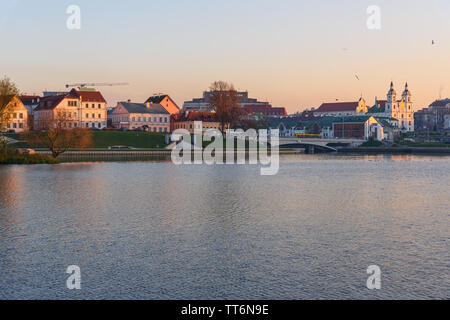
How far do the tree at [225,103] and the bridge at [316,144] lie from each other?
12.9 m

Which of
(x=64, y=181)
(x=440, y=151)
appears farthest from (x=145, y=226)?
(x=440, y=151)

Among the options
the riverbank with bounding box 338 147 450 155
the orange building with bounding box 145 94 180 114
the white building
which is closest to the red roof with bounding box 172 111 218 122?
the orange building with bounding box 145 94 180 114

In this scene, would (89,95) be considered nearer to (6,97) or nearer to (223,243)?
(6,97)

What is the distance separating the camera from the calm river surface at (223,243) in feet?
49.2

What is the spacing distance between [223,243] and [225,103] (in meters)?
106

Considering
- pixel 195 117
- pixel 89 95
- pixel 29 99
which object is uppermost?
pixel 89 95

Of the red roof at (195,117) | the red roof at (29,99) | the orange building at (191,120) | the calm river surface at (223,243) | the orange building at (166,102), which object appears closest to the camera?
the calm river surface at (223,243)

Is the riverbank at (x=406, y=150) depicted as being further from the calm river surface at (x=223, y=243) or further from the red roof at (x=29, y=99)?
the calm river surface at (x=223, y=243)

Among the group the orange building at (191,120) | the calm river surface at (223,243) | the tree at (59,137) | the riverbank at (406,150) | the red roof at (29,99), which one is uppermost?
the red roof at (29,99)

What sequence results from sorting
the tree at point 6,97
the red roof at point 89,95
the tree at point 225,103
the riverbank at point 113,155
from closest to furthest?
the tree at point 6,97
the riverbank at point 113,155
the tree at point 225,103
the red roof at point 89,95

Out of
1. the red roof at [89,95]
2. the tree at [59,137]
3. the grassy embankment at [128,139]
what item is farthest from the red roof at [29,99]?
the tree at [59,137]

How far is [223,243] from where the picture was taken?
20.4 m

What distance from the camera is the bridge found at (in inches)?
5032

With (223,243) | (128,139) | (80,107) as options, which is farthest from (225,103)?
(223,243)
